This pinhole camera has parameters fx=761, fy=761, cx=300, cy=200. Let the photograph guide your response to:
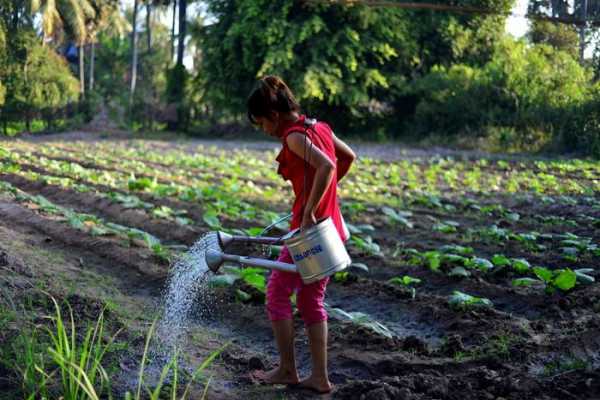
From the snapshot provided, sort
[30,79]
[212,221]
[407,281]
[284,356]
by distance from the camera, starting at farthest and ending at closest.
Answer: [30,79], [212,221], [407,281], [284,356]

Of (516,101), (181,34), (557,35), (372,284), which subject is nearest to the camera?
(372,284)

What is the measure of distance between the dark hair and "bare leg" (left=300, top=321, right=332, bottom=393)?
113 centimetres

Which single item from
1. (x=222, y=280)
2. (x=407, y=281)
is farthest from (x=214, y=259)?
Answer: (x=407, y=281)

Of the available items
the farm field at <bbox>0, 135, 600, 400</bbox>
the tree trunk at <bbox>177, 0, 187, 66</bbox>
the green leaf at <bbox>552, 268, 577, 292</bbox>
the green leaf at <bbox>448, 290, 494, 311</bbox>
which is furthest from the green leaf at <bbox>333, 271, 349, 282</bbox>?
the tree trunk at <bbox>177, 0, 187, 66</bbox>

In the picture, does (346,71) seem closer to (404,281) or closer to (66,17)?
(66,17)

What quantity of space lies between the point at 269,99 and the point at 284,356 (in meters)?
1.39

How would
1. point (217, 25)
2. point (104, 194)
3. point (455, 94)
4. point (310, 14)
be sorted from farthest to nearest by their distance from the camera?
point (217, 25)
point (310, 14)
point (455, 94)
point (104, 194)

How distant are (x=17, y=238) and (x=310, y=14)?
22290 millimetres

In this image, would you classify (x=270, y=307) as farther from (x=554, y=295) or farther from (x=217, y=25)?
(x=217, y=25)

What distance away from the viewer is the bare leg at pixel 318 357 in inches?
156

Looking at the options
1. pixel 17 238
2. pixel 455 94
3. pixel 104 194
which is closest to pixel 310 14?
pixel 455 94

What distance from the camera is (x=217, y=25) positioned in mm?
30188

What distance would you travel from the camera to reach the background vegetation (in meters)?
24.5

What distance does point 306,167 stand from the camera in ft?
12.5
